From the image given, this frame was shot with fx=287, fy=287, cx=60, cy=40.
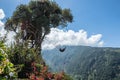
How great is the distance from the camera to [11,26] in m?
29.4

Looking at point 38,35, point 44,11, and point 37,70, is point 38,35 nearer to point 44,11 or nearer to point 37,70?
point 44,11

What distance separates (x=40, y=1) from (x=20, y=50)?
16322 millimetres

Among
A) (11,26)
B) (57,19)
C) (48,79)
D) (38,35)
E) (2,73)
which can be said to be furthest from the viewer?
A: (11,26)

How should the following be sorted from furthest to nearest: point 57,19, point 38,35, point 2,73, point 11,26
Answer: point 11,26 < point 57,19 < point 38,35 < point 2,73

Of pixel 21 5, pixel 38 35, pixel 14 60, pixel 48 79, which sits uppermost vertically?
pixel 21 5

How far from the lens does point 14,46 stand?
12172mm

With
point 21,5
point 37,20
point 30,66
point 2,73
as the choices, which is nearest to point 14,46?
point 30,66

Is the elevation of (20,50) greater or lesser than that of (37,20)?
lesser

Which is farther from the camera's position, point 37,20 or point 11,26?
point 11,26

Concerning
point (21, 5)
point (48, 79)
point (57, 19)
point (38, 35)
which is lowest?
point (48, 79)

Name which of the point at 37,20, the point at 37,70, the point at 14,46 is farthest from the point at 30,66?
the point at 37,20

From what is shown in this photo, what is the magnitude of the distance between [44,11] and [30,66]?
16007 millimetres

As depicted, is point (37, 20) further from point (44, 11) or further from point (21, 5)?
point (21, 5)

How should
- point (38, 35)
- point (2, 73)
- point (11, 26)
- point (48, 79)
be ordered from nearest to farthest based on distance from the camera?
point (2, 73), point (48, 79), point (38, 35), point (11, 26)
